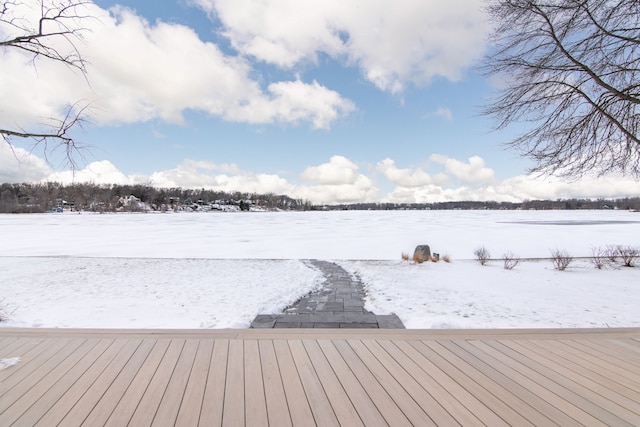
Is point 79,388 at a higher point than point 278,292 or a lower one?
higher

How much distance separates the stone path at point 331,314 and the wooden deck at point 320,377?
780mm

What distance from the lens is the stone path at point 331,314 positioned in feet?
11.4

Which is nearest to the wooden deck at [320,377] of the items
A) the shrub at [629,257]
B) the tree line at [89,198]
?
the shrub at [629,257]

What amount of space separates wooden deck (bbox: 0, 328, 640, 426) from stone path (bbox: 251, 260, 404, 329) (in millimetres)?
780

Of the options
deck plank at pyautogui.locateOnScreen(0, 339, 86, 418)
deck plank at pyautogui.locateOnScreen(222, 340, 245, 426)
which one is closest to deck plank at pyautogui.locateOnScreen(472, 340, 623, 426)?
deck plank at pyautogui.locateOnScreen(222, 340, 245, 426)

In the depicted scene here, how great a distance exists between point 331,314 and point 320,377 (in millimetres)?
1870

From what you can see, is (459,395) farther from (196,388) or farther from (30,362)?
(30,362)

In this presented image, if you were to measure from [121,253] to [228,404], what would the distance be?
382 inches

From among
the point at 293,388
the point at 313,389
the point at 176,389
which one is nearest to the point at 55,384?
the point at 176,389

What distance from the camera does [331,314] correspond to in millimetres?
3887

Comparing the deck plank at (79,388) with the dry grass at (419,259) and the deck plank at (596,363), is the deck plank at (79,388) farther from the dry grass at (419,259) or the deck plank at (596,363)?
the dry grass at (419,259)

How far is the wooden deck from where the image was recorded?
167 centimetres

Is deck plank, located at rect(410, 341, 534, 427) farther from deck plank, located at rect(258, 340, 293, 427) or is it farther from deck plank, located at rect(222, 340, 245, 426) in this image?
deck plank, located at rect(222, 340, 245, 426)

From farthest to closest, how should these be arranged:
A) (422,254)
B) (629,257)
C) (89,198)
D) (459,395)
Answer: (89,198), (422,254), (629,257), (459,395)
